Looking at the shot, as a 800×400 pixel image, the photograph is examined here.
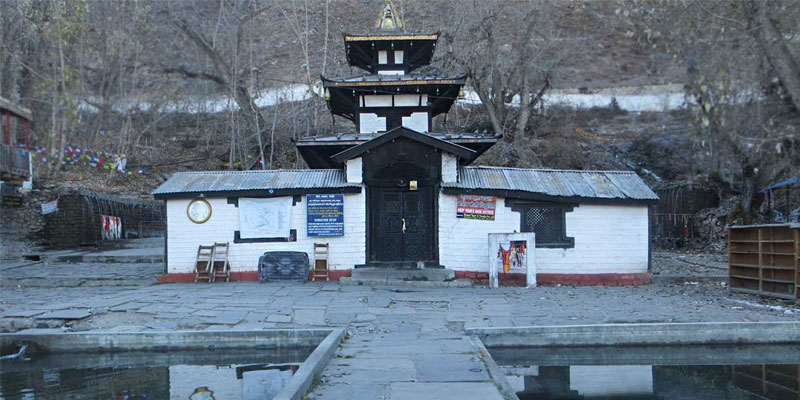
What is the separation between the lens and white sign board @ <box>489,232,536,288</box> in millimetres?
15258

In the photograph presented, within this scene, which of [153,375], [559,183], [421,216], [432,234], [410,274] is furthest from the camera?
[559,183]

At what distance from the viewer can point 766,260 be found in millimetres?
13328

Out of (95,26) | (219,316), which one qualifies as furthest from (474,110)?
(219,316)

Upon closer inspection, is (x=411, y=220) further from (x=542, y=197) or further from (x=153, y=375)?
(x=153, y=375)

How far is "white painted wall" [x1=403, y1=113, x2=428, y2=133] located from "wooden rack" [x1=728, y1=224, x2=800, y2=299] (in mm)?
9217

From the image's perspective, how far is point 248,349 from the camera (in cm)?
941

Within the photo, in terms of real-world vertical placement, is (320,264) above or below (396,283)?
above

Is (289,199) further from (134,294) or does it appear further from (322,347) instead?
(322,347)

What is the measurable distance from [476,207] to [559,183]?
2.28m

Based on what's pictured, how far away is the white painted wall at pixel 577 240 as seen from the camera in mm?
15914

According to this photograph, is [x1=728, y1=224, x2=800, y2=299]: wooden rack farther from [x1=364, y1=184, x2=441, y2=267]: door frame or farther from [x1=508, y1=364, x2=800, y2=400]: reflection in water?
[x1=364, y1=184, x2=441, y2=267]: door frame

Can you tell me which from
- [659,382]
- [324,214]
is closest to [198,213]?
[324,214]

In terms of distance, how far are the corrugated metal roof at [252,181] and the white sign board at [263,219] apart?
403 mm

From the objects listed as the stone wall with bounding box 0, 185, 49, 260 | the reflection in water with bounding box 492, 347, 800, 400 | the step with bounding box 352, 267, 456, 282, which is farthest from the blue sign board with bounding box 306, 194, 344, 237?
the stone wall with bounding box 0, 185, 49, 260
